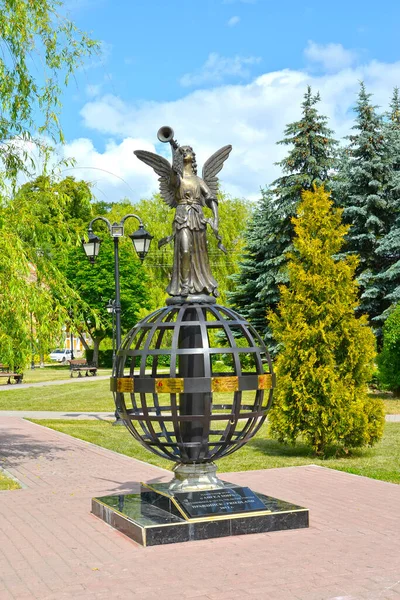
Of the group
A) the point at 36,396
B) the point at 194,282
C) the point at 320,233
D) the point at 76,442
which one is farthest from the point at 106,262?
the point at 194,282

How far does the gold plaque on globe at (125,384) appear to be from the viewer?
7.55 m

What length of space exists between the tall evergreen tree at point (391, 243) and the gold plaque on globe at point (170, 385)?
744 inches

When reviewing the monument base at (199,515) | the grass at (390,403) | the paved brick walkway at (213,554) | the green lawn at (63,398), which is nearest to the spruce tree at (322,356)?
the paved brick walkway at (213,554)

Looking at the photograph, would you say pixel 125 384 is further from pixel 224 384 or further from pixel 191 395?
pixel 224 384

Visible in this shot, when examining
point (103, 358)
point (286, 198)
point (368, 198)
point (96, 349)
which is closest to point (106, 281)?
point (96, 349)

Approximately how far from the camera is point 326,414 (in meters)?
11.5

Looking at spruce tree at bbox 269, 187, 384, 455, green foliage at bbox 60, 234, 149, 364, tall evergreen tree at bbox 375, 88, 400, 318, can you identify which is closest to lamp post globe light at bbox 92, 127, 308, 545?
spruce tree at bbox 269, 187, 384, 455

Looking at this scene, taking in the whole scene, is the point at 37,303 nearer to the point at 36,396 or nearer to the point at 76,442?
the point at 76,442

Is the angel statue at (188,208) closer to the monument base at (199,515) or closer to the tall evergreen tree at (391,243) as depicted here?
the monument base at (199,515)

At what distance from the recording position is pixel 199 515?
281 inches

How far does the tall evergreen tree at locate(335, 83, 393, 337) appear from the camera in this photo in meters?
26.8

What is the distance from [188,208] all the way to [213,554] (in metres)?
3.70

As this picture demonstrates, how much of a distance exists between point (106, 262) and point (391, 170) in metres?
22.8

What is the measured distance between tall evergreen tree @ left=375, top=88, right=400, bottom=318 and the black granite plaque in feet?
60.5
